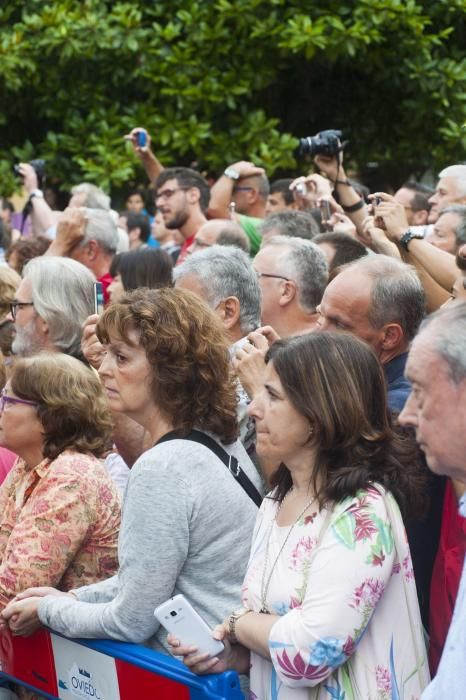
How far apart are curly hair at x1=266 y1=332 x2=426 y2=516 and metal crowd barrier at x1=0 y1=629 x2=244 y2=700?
0.58 metres

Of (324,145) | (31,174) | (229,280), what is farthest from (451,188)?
(31,174)

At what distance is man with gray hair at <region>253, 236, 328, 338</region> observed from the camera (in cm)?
489

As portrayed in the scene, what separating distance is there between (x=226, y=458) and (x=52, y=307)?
2159mm

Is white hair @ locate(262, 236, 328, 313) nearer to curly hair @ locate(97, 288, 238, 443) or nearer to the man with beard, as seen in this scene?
curly hair @ locate(97, 288, 238, 443)

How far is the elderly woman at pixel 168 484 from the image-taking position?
3.01m

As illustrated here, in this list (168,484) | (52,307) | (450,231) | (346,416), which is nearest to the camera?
(346,416)

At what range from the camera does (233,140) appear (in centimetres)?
1055

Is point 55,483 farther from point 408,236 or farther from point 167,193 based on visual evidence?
point 167,193

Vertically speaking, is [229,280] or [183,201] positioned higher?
[229,280]

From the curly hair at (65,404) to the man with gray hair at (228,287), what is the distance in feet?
2.55

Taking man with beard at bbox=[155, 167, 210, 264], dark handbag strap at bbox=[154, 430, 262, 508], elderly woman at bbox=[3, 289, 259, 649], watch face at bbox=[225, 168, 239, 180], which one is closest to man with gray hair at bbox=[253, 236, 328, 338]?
elderly woman at bbox=[3, 289, 259, 649]

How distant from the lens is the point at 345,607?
2619mm

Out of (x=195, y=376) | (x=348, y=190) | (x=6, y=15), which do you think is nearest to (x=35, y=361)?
(x=195, y=376)

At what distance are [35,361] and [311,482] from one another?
139 centimetres
